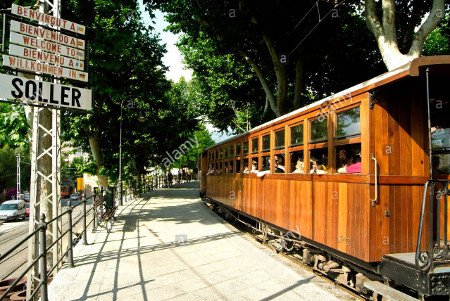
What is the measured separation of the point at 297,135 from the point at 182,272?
303cm

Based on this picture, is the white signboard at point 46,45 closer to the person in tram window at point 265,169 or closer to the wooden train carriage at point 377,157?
the wooden train carriage at point 377,157

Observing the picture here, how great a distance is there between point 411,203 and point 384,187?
458mm

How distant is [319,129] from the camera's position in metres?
6.49

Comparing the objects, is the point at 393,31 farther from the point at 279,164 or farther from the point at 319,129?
the point at 319,129

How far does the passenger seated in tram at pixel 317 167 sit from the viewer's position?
21.2ft

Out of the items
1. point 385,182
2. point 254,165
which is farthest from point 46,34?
point 385,182

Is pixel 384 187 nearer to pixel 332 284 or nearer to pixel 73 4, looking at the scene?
pixel 332 284

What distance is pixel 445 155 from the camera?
17.7 feet

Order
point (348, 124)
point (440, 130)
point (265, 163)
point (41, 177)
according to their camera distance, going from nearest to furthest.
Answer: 1. point (440, 130)
2. point (348, 124)
3. point (41, 177)
4. point (265, 163)

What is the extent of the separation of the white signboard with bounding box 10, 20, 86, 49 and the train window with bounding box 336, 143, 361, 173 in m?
4.61

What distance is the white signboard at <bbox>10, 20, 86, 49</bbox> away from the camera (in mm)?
6293

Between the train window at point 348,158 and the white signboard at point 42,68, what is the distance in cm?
435

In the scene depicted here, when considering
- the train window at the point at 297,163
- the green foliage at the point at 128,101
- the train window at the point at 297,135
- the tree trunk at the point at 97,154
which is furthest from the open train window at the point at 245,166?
the tree trunk at the point at 97,154

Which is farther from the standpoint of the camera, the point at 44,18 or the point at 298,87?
the point at 298,87
